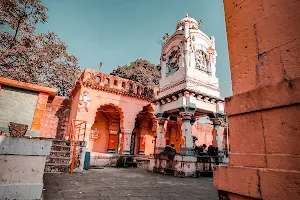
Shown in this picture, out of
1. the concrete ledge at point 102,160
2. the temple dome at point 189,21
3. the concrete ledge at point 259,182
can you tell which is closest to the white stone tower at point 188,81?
the temple dome at point 189,21

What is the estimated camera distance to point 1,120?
462cm

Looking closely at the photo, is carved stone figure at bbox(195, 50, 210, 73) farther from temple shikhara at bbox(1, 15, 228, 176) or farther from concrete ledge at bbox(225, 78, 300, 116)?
concrete ledge at bbox(225, 78, 300, 116)

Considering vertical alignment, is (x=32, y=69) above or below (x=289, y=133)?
above

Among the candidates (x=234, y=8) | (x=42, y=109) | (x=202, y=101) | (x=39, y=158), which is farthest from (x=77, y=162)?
(x=234, y=8)

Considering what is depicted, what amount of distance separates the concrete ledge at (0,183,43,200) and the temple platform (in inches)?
271

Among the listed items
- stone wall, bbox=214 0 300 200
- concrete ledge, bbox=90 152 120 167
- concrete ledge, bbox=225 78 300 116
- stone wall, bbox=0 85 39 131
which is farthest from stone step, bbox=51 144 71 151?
concrete ledge, bbox=225 78 300 116

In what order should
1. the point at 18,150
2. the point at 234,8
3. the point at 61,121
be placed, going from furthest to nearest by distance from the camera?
the point at 61,121, the point at 18,150, the point at 234,8

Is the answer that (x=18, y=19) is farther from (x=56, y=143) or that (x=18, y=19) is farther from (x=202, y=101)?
(x=202, y=101)

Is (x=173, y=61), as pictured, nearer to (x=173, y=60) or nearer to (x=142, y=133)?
(x=173, y=60)

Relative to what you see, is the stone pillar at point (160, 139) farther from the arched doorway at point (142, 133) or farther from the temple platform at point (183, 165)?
the arched doorway at point (142, 133)

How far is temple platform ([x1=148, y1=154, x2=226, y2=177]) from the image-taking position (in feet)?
29.5

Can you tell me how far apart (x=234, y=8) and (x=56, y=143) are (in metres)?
10.1

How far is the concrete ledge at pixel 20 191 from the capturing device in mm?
3226

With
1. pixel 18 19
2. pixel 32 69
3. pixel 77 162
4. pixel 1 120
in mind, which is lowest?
pixel 77 162
